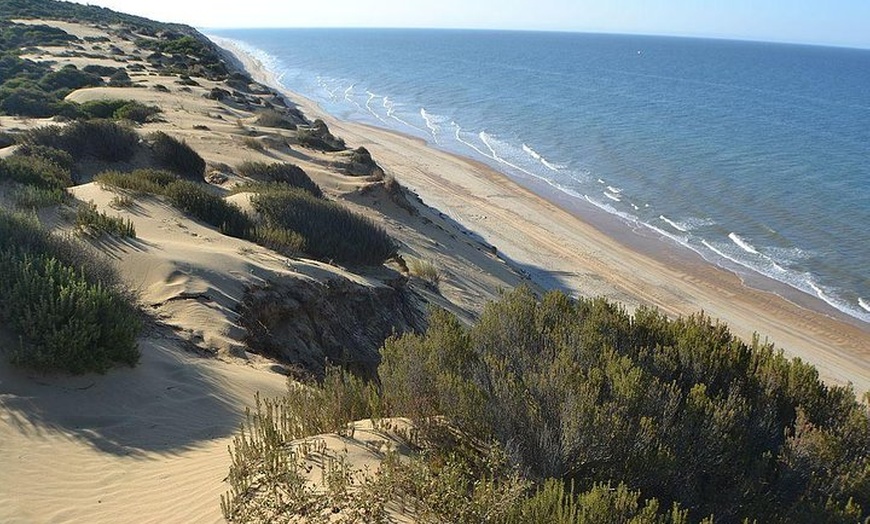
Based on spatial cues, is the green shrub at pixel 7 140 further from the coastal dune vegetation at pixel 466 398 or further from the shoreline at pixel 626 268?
the shoreline at pixel 626 268

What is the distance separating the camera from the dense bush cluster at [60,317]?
6121mm

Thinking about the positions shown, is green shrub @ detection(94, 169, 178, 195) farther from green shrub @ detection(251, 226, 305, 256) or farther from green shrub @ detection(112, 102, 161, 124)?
green shrub @ detection(112, 102, 161, 124)

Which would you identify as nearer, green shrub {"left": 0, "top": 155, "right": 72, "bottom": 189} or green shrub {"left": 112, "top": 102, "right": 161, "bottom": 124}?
green shrub {"left": 0, "top": 155, "right": 72, "bottom": 189}

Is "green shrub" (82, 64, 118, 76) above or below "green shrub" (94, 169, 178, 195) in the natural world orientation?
above

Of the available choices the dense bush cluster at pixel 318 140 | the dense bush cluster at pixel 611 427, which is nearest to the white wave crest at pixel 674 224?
the dense bush cluster at pixel 318 140

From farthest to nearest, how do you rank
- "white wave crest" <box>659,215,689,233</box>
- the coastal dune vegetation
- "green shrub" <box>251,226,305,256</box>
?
"white wave crest" <box>659,215,689,233</box>
"green shrub" <box>251,226,305,256</box>
the coastal dune vegetation

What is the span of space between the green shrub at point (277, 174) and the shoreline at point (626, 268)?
7516mm

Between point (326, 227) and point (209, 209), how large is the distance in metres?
2.06

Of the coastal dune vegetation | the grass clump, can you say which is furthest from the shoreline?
the grass clump

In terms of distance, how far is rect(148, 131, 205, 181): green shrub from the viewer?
16.0 m

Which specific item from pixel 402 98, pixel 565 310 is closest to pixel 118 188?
pixel 565 310

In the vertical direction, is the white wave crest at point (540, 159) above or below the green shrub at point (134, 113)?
above

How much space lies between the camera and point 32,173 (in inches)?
455

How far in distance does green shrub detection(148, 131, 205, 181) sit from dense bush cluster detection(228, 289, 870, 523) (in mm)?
11679
